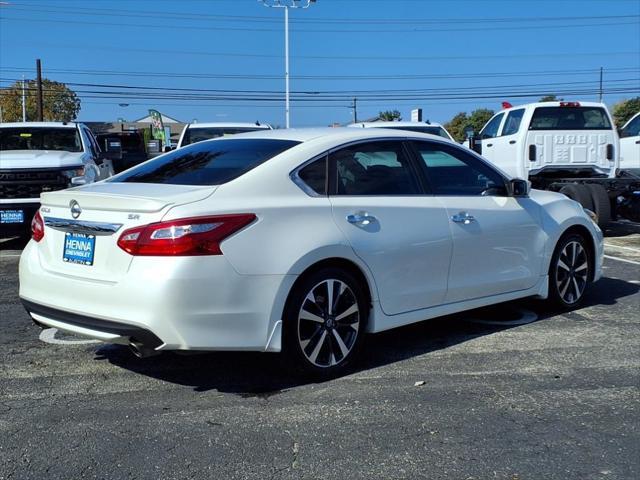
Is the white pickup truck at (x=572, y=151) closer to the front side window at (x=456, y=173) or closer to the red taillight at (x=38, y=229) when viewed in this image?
the front side window at (x=456, y=173)

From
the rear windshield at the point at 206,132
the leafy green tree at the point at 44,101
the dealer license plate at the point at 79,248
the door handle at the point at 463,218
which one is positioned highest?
the leafy green tree at the point at 44,101

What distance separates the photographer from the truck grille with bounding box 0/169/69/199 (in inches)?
385

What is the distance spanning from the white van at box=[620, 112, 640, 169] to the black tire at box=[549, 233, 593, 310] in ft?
24.7

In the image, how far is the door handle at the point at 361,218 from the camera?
15.1 feet

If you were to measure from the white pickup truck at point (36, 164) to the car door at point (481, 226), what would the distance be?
651 cm

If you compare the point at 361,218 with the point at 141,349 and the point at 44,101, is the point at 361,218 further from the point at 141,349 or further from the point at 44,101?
the point at 44,101

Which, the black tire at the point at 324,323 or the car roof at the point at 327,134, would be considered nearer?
the black tire at the point at 324,323

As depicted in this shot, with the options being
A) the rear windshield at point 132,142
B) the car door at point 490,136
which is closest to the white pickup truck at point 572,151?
the car door at point 490,136

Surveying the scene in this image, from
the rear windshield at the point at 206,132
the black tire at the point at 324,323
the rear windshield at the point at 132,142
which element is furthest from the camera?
the rear windshield at the point at 132,142

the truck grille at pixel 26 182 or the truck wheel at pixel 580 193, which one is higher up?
the truck grille at pixel 26 182

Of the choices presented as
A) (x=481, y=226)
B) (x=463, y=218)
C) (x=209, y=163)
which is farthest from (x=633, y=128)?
(x=209, y=163)

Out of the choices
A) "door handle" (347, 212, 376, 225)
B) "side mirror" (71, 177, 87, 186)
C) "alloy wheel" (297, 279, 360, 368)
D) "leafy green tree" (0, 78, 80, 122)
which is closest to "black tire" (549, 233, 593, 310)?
"door handle" (347, 212, 376, 225)

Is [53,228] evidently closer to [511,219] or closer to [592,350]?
[511,219]

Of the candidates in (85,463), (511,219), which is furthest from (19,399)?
(511,219)
